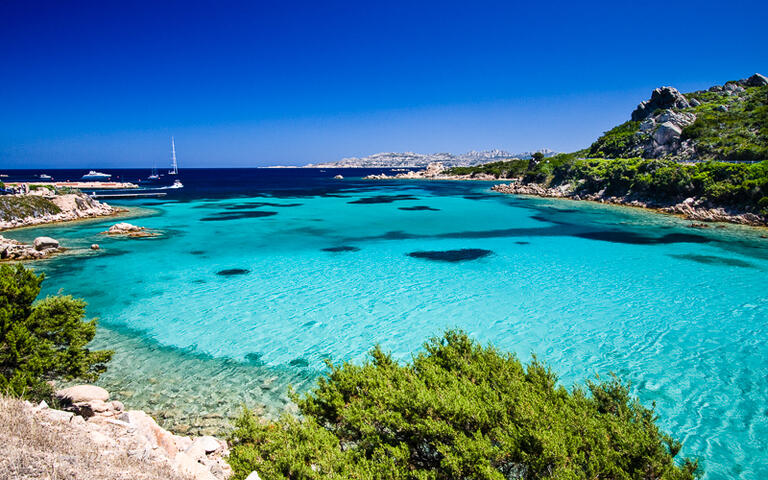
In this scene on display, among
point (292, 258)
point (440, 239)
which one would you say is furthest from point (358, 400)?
point (440, 239)

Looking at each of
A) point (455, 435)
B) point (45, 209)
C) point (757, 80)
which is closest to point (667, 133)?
point (757, 80)

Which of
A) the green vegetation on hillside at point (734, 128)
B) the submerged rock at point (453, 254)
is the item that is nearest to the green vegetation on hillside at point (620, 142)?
the green vegetation on hillside at point (734, 128)

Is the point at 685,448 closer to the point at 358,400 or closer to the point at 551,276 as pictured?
the point at 358,400

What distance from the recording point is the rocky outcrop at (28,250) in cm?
2545

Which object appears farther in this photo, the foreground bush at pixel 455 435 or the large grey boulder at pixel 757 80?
the large grey boulder at pixel 757 80

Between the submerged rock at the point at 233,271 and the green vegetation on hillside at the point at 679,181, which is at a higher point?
the green vegetation on hillside at the point at 679,181

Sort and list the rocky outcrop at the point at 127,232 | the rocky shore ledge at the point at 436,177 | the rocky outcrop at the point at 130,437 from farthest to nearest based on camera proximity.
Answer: the rocky shore ledge at the point at 436,177 → the rocky outcrop at the point at 127,232 → the rocky outcrop at the point at 130,437

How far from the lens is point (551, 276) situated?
2262 centimetres

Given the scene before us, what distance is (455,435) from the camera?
591 cm

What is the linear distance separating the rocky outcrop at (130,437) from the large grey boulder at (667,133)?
276 ft

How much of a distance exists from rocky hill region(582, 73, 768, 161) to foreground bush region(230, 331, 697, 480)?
2518 inches

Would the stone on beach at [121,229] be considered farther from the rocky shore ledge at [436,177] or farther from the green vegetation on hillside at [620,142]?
the rocky shore ledge at [436,177]

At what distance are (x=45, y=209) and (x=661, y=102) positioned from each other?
373 feet

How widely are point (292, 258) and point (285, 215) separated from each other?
2523 centimetres
